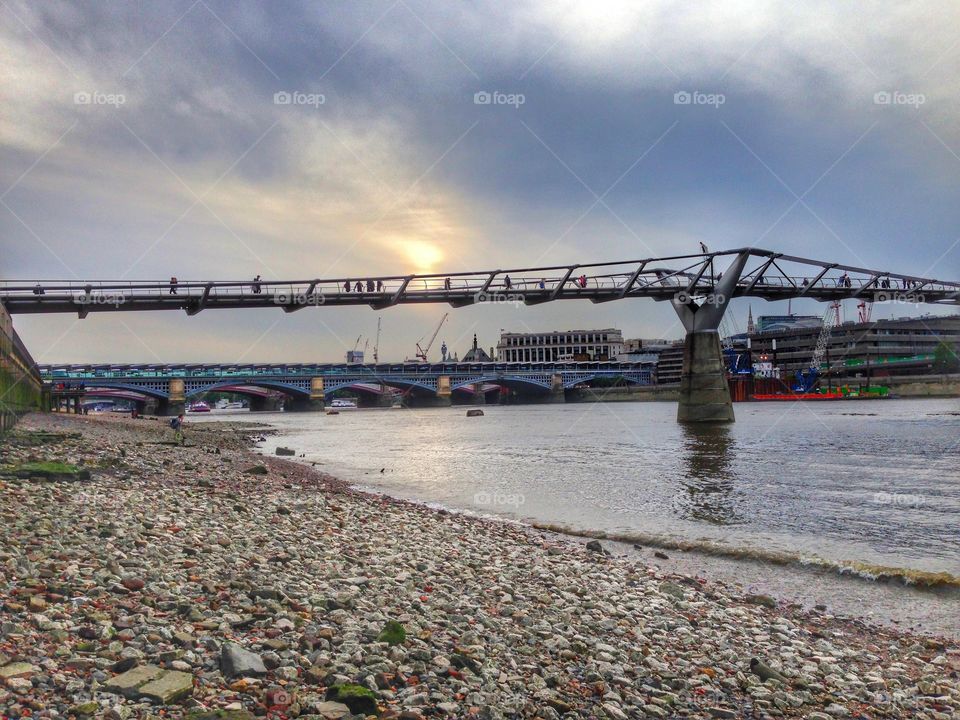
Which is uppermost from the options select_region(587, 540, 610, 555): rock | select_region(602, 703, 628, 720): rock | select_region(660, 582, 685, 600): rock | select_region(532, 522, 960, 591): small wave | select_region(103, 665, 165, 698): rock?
select_region(103, 665, 165, 698): rock

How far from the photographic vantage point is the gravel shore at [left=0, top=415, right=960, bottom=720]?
5.59m

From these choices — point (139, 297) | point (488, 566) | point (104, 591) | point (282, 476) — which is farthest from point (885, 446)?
point (139, 297)

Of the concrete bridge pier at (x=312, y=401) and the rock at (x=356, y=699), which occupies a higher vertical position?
the rock at (x=356, y=699)

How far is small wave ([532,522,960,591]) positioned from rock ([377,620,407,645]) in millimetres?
9860

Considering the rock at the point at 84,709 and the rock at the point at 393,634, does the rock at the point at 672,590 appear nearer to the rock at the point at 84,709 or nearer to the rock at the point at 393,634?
the rock at the point at 393,634

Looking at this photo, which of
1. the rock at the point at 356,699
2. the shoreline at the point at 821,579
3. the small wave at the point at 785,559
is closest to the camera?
the rock at the point at 356,699

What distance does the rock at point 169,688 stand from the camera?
5160 mm

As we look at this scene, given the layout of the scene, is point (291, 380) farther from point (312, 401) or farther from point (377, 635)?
point (377, 635)

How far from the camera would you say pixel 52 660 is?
18.0 feet

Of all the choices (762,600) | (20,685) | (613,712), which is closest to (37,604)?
(20,685)

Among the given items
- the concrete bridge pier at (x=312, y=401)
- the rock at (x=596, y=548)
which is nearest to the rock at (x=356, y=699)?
the rock at (x=596, y=548)

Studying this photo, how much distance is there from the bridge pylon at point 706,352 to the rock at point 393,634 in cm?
6667

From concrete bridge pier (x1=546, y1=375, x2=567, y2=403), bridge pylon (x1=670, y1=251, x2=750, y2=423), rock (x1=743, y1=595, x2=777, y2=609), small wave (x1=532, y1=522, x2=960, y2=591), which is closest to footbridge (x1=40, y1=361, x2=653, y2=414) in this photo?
concrete bridge pier (x1=546, y1=375, x2=567, y2=403)

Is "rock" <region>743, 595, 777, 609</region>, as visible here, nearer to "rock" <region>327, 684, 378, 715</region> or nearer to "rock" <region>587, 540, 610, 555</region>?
"rock" <region>587, 540, 610, 555</region>
